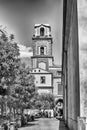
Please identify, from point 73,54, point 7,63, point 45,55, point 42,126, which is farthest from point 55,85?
point 7,63

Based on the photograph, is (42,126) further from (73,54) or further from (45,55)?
(45,55)

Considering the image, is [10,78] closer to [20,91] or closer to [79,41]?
[79,41]

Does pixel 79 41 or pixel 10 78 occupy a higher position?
pixel 79 41

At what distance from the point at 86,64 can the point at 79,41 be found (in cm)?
87

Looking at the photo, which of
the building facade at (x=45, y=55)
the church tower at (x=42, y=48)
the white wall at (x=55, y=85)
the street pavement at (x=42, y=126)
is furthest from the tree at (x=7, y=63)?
the church tower at (x=42, y=48)

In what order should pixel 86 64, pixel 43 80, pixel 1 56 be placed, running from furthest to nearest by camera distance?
pixel 43 80
pixel 1 56
pixel 86 64

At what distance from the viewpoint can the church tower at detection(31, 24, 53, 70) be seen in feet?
256

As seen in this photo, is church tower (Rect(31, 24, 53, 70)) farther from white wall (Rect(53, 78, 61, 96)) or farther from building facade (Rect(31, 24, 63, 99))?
white wall (Rect(53, 78, 61, 96))

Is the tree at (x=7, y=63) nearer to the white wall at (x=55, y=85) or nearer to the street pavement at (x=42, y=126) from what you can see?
the street pavement at (x=42, y=126)

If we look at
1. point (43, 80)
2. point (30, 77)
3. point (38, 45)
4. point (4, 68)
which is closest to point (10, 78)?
point (4, 68)

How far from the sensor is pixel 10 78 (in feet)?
49.0

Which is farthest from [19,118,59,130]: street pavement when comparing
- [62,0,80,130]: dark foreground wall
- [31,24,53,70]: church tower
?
[31,24,53,70]: church tower

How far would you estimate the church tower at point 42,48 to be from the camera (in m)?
78.0

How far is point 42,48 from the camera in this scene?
78.9 meters
